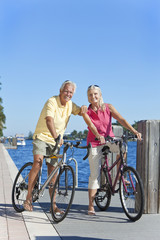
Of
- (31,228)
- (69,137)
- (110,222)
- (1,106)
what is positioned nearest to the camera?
(31,228)

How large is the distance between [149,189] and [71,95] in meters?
1.67

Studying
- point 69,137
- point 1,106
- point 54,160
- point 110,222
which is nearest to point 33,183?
point 54,160

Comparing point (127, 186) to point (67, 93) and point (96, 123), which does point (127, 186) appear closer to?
point (96, 123)

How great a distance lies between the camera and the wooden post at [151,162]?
543cm

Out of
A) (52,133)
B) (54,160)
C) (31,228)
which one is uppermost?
(52,133)

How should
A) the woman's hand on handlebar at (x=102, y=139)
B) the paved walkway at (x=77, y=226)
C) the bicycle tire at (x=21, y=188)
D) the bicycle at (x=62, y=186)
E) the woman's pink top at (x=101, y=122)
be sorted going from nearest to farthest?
the paved walkway at (x=77, y=226), the bicycle at (x=62, y=186), the woman's hand on handlebar at (x=102, y=139), the woman's pink top at (x=101, y=122), the bicycle tire at (x=21, y=188)

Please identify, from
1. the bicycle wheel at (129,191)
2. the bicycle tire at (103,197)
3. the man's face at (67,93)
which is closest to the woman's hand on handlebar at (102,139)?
the bicycle wheel at (129,191)

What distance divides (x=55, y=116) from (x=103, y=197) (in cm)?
141

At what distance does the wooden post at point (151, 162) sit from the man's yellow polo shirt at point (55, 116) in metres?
1.01

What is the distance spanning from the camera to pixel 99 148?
561cm

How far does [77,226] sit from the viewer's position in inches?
191

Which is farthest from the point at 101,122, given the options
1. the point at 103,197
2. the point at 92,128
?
the point at 103,197

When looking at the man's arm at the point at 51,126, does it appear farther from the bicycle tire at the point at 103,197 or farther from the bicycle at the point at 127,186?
the bicycle tire at the point at 103,197

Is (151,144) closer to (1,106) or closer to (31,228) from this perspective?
(31,228)
